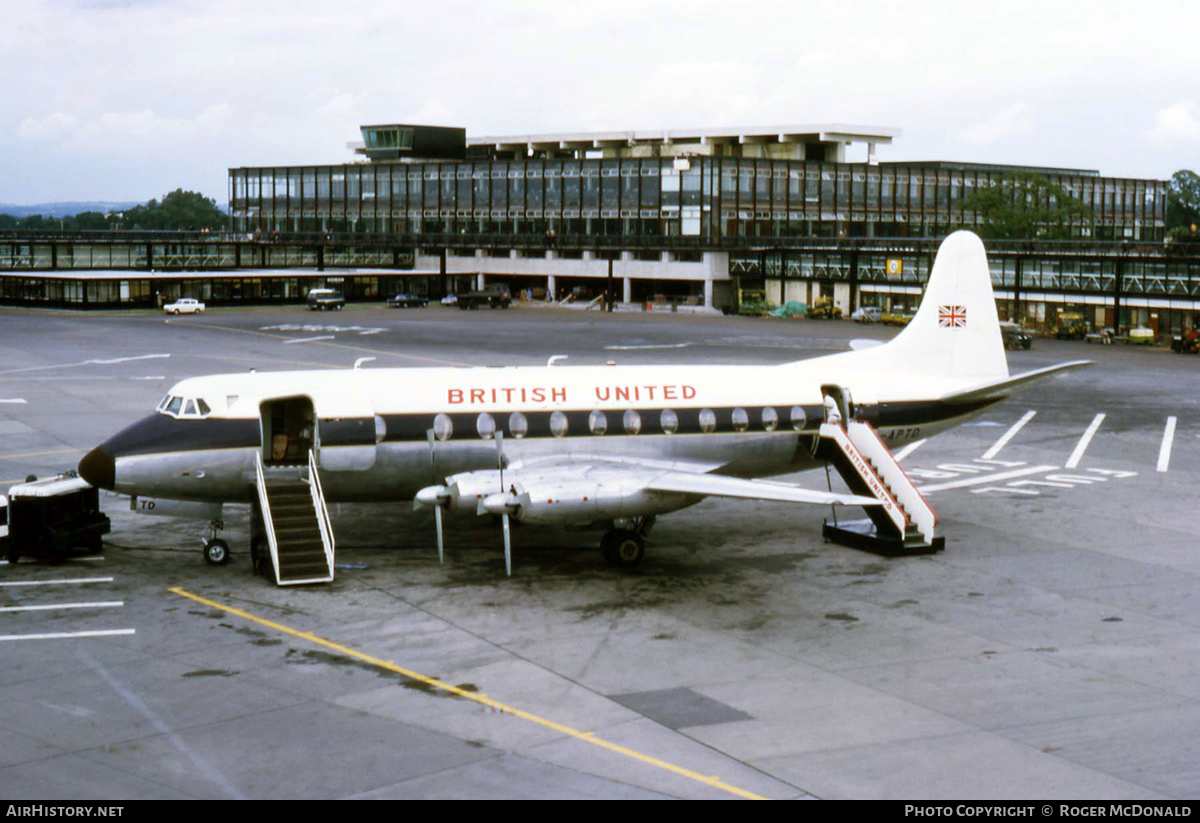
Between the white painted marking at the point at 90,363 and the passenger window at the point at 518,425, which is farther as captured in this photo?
the white painted marking at the point at 90,363

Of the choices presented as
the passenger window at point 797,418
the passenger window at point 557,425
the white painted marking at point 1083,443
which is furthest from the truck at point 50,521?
the white painted marking at point 1083,443

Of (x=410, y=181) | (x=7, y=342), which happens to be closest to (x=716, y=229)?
(x=410, y=181)

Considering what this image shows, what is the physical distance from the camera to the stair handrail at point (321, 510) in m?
29.6

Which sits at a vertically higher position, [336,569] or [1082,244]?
[1082,244]

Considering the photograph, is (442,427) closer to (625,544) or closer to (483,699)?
(625,544)

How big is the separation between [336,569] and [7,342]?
69583mm

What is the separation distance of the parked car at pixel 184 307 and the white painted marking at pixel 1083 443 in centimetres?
9060

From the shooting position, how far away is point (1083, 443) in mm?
51469

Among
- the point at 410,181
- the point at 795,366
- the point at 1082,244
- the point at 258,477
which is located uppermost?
the point at 410,181

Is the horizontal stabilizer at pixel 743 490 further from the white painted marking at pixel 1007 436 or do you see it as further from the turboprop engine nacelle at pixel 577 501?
the white painted marking at pixel 1007 436

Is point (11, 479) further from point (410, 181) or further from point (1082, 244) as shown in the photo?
point (410, 181)

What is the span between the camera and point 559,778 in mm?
18578

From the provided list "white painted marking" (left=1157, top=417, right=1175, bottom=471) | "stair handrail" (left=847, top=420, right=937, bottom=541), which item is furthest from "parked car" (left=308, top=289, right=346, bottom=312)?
"stair handrail" (left=847, top=420, right=937, bottom=541)

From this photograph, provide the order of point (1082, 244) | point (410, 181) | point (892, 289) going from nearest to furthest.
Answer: point (1082, 244), point (892, 289), point (410, 181)
